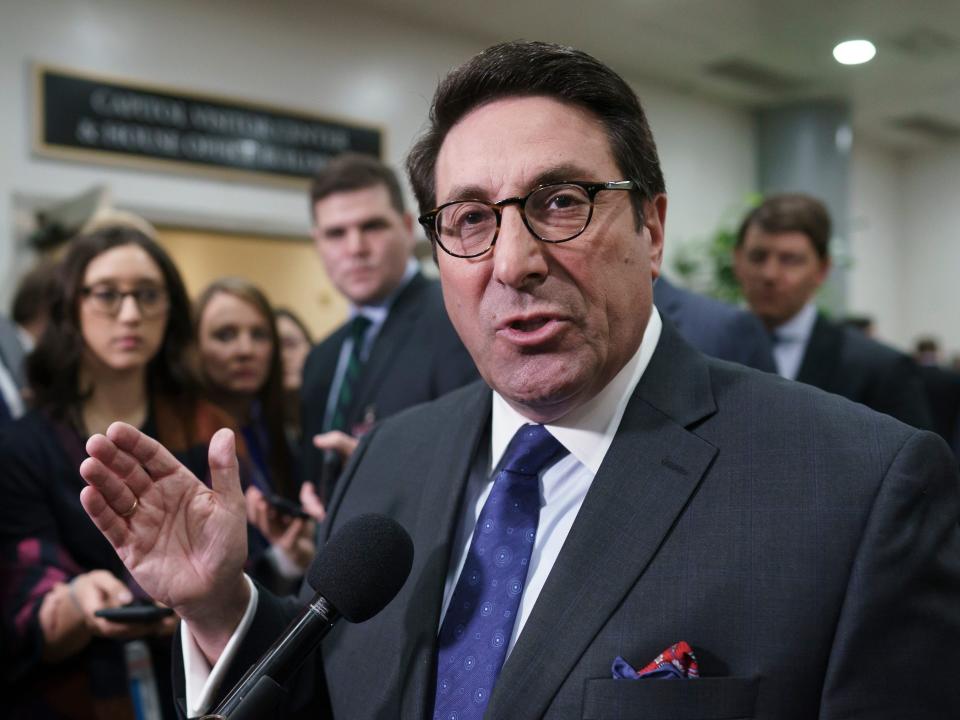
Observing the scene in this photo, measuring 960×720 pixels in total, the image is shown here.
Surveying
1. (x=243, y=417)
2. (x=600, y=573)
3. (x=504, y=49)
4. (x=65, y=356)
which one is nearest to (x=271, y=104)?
(x=243, y=417)

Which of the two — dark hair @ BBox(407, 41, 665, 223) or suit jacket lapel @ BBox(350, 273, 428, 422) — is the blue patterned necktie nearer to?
dark hair @ BBox(407, 41, 665, 223)

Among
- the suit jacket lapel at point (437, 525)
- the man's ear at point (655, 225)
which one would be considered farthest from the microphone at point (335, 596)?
the man's ear at point (655, 225)

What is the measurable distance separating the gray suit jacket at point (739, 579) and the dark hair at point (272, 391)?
5.51 feet

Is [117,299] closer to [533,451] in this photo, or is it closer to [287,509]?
[287,509]

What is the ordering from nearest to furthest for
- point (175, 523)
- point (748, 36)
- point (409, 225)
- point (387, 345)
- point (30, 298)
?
1. point (175, 523)
2. point (387, 345)
3. point (409, 225)
4. point (30, 298)
5. point (748, 36)

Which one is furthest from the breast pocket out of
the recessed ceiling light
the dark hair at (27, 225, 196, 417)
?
the recessed ceiling light

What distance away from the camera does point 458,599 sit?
→ 3.73 ft

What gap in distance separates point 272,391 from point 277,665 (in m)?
2.12

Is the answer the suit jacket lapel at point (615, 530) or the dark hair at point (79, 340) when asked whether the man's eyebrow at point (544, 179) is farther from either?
the dark hair at point (79, 340)

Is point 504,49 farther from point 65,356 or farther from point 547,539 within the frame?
point 65,356

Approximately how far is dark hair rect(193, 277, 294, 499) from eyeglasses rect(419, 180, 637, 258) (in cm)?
178

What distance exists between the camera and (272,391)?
296 cm

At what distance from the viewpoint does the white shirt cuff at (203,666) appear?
3.78 feet

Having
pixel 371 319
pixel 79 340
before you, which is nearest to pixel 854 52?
pixel 371 319
